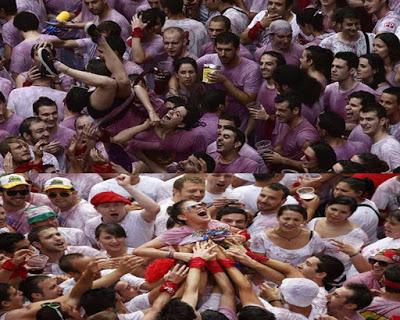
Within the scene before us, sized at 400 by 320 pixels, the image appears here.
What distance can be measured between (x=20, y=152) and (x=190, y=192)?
72.6 inches

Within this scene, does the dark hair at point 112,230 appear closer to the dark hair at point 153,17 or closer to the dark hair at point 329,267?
the dark hair at point 329,267

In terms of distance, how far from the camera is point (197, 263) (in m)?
18.5

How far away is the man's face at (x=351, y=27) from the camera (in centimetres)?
2183

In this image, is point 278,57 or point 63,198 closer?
point 63,198

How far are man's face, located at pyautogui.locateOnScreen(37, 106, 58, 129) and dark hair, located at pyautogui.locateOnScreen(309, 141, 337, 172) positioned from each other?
2.30 m

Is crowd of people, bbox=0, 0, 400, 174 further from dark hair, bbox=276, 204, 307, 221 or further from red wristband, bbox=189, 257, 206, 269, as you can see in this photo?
red wristband, bbox=189, 257, 206, 269

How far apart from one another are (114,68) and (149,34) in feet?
4.65

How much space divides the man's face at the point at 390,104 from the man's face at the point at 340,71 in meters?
0.51

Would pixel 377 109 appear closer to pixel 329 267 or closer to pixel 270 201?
pixel 270 201

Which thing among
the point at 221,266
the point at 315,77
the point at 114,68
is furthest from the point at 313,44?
the point at 221,266

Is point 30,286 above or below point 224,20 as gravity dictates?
below

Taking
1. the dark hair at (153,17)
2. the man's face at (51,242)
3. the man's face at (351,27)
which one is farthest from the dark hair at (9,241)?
the man's face at (351,27)

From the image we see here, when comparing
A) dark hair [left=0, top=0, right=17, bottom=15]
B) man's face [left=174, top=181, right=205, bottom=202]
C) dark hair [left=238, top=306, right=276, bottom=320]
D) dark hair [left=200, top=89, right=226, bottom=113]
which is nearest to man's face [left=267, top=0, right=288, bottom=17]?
dark hair [left=200, top=89, right=226, bottom=113]

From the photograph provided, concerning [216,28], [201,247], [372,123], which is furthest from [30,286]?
[216,28]
